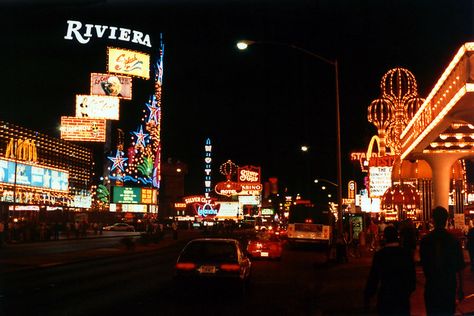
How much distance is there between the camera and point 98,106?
93.8 m

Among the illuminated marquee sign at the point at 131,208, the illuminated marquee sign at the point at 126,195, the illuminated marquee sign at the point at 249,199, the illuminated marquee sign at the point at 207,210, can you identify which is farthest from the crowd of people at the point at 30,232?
the illuminated marquee sign at the point at 249,199

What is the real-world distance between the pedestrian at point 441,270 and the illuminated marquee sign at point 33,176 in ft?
181

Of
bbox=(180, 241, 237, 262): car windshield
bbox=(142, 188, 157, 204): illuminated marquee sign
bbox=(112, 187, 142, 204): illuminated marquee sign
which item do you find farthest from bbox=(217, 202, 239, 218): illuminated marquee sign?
bbox=(180, 241, 237, 262): car windshield

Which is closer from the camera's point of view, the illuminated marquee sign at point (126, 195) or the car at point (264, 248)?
the car at point (264, 248)

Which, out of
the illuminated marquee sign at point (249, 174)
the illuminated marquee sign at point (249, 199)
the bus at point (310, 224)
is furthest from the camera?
the illuminated marquee sign at point (249, 199)

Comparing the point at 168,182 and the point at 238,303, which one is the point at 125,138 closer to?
the point at 168,182

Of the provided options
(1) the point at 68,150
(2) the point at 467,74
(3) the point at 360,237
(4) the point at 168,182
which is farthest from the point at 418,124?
(4) the point at 168,182

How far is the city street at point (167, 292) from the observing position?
45.0 ft

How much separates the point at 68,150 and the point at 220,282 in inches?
3954

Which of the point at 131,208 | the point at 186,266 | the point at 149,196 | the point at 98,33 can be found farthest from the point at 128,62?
the point at 186,266

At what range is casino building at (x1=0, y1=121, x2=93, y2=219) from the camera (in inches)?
2532

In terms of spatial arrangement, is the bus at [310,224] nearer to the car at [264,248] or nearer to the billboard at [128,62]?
the car at [264,248]

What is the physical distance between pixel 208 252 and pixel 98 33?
91.3 meters

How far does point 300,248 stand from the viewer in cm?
4484
